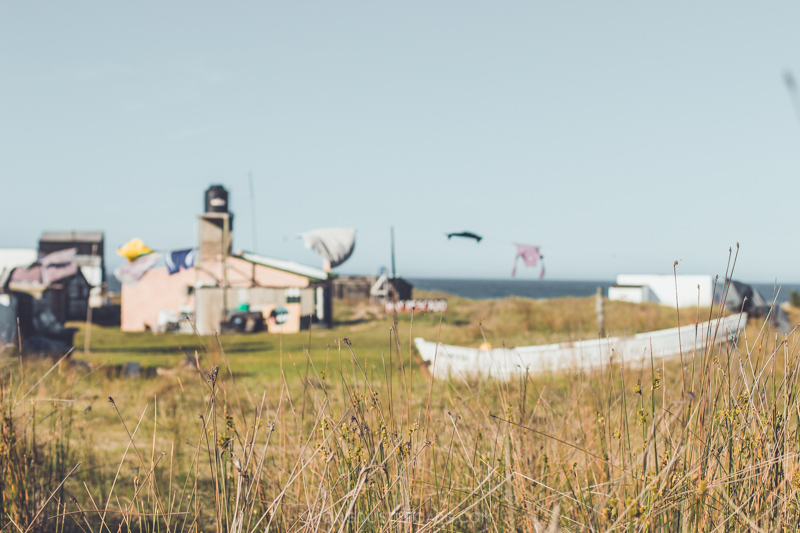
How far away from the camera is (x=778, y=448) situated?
1991 mm

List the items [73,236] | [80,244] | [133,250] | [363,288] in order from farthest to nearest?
[363,288] → [73,236] → [80,244] → [133,250]

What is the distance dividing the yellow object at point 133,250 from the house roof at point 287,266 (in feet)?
9.93

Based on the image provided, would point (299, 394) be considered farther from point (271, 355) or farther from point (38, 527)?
point (271, 355)

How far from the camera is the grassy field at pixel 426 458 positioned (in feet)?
6.03

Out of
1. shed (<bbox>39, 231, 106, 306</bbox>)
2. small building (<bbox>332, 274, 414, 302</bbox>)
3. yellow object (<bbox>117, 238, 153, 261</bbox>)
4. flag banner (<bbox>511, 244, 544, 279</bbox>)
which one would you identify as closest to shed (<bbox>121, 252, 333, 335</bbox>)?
yellow object (<bbox>117, 238, 153, 261</bbox>)

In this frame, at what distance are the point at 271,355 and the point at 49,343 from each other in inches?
168

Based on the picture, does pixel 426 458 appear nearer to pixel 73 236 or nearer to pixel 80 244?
pixel 80 244

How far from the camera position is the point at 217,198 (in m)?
20.3

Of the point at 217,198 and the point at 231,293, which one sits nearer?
the point at 231,293

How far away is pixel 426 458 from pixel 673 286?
4021 centimetres

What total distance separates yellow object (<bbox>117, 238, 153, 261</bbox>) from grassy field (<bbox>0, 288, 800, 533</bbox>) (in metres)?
13.2

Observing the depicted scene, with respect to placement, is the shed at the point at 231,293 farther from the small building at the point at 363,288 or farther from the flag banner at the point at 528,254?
the small building at the point at 363,288

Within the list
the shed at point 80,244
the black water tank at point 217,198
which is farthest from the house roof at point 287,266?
the shed at point 80,244

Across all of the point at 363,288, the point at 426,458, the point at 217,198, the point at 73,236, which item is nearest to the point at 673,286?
the point at 363,288
